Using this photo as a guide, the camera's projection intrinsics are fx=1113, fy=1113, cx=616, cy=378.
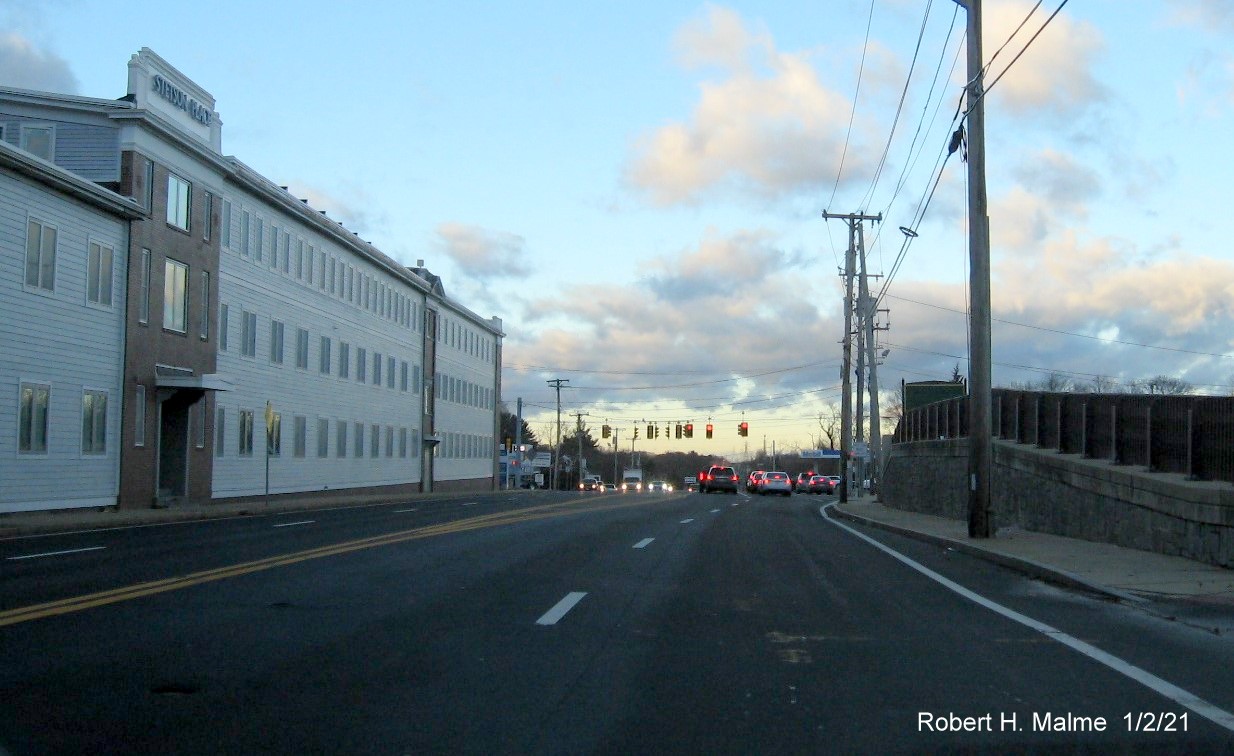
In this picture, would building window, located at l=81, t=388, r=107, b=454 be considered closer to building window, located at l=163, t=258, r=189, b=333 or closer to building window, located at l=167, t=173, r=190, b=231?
building window, located at l=163, t=258, r=189, b=333

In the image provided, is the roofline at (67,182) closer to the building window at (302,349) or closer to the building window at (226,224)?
the building window at (226,224)

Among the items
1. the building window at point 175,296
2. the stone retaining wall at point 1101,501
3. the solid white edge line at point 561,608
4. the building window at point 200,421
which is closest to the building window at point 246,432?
the building window at point 200,421

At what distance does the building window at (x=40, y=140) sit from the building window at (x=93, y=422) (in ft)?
23.9

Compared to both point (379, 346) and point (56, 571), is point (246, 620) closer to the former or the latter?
point (56, 571)

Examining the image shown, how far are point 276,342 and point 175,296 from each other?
8.63 meters

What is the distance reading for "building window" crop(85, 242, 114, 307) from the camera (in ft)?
99.1

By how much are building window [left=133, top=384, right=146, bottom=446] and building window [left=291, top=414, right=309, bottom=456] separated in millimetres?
11840

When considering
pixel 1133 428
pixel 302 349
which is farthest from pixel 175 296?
pixel 1133 428

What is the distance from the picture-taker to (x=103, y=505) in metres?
31.1

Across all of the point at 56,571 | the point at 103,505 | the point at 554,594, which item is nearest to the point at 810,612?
the point at 554,594

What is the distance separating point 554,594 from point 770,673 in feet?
14.2

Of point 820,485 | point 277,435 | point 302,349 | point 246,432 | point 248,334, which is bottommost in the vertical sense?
point 820,485

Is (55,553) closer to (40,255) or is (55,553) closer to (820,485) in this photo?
(40,255)

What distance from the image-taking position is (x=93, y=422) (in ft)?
101
